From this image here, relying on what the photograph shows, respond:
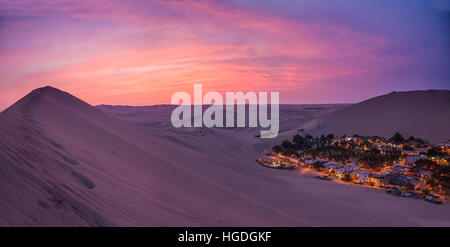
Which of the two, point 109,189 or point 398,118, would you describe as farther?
point 398,118

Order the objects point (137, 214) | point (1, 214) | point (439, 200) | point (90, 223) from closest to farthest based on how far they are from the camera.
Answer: point (1, 214)
point (90, 223)
point (137, 214)
point (439, 200)

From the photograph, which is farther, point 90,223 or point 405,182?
point 405,182

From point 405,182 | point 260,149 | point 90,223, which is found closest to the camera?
point 90,223

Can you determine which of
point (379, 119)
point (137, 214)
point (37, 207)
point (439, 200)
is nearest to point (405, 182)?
point (439, 200)

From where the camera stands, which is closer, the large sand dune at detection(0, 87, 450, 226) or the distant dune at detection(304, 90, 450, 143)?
the large sand dune at detection(0, 87, 450, 226)

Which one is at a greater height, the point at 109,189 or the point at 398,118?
the point at 109,189

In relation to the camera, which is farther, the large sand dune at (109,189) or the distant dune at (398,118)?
the distant dune at (398,118)

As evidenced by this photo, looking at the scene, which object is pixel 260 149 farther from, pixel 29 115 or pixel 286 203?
pixel 29 115
